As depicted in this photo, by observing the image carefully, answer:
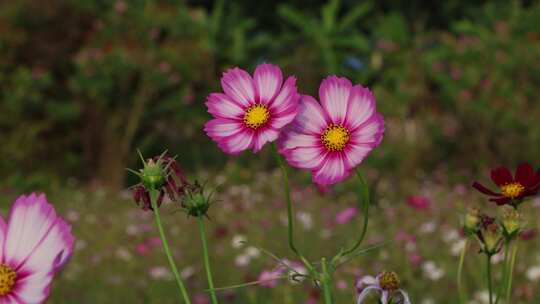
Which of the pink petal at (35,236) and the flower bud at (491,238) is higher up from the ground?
the flower bud at (491,238)

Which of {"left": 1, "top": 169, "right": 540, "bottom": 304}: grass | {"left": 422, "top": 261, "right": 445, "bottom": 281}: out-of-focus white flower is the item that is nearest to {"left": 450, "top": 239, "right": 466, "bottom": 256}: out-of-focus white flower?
{"left": 1, "top": 169, "right": 540, "bottom": 304}: grass

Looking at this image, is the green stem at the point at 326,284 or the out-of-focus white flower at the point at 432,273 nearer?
the green stem at the point at 326,284

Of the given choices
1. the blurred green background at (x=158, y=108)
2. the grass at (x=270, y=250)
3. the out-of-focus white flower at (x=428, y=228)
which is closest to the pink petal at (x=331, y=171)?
the grass at (x=270, y=250)

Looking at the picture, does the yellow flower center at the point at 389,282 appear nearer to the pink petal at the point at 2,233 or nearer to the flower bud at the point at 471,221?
the flower bud at the point at 471,221

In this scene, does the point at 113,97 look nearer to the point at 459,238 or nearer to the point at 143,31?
the point at 143,31

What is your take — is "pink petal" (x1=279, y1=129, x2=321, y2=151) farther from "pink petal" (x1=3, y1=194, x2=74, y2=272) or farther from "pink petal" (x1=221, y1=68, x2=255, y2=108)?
"pink petal" (x1=3, y1=194, x2=74, y2=272)

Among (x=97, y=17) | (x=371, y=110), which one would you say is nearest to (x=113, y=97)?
(x=97, y=17)

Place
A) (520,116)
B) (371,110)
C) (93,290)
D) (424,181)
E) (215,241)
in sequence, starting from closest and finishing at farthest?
(371,110) → (93,290) → (215,241) → (424,181) → (520,116)
